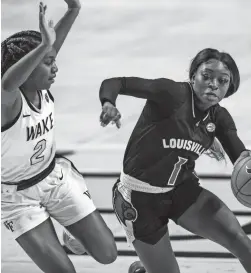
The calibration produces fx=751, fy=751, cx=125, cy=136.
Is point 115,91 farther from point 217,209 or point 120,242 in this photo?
point 120,242

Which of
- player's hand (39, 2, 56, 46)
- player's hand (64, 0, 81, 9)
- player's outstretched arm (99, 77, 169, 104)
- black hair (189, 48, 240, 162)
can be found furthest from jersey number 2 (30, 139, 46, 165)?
black hair (189, 48, 240, 162)

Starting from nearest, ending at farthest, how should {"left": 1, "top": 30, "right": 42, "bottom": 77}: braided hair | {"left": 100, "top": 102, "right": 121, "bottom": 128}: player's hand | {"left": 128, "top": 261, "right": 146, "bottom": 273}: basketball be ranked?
{"left": 100, "top": 102, "right": 121, "bottom": 128}: player's hand, {"left": 1, "top": 30, "right": 42, "bottom": 77}: braided hair, {"left": 128, "top": 261, "right": 146, "bottom": 273}: basketball

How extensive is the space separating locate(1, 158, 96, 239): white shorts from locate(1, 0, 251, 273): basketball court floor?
0.59m

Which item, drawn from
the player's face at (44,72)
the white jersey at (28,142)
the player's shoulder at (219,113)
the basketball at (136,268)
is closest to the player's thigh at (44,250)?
the white jersey at (28,142)

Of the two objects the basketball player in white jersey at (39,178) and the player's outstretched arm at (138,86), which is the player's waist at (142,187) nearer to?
the basketball player in white jersey at (39,178)

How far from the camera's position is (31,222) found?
314 cm

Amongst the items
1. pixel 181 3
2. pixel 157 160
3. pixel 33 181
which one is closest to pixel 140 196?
pixel 157 160

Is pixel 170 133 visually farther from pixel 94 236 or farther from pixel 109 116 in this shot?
pixel 94 236

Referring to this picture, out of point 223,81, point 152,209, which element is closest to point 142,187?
point 152,209

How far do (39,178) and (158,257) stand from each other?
0.61 meters

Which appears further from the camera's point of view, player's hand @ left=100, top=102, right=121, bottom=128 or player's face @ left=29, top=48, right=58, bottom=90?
player's face @ left=29, top=48, right=58, bottom=90

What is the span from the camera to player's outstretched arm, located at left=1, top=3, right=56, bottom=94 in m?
2.88

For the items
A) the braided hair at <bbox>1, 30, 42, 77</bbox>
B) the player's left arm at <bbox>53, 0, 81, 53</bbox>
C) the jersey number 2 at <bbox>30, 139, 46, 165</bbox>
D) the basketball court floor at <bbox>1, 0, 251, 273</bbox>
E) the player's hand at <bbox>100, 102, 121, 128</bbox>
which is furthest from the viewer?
the basketball court floor at <bbox>1, 0, 251, 273</bbox>

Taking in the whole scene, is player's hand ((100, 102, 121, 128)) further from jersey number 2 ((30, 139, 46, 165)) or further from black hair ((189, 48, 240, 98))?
black hair ((189, 48, 240, 98))
